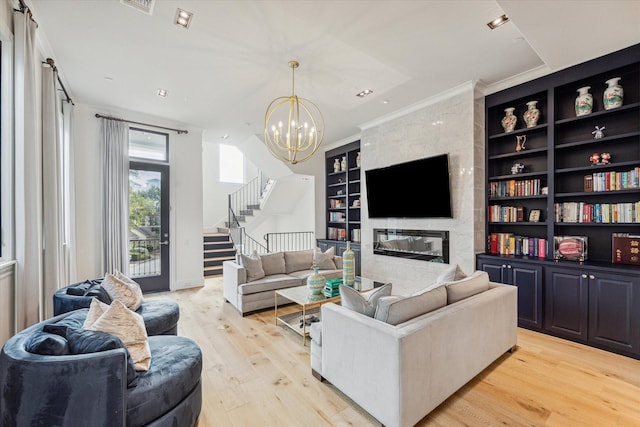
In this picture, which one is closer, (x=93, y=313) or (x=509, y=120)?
(x=93, y=313)

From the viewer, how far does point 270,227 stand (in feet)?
31.1

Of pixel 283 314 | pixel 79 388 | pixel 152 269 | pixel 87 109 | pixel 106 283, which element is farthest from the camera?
pixel 152 269

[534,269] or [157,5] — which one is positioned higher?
[157,5]

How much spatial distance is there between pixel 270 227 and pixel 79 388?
8.05 meters

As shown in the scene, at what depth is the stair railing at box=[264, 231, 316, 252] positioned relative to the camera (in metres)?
8.31

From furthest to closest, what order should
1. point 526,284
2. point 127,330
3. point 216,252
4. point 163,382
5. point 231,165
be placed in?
point 231,165, point 216,252, point 526,284, point 127,330, point 163,382

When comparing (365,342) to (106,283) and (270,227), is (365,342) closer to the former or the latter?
(106,283)

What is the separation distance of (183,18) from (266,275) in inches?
140

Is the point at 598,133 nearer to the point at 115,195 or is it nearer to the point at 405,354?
the point at 405,354

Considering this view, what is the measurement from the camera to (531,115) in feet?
12.4

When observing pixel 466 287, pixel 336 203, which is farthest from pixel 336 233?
pixel 466 287

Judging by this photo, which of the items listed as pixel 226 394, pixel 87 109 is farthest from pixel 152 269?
pixel 226 394

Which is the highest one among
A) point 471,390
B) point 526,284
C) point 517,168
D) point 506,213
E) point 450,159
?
point 450,159

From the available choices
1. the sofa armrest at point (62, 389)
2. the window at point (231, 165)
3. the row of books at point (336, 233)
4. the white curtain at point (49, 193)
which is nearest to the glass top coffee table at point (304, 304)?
the sofa armrest at point (62, 389)
